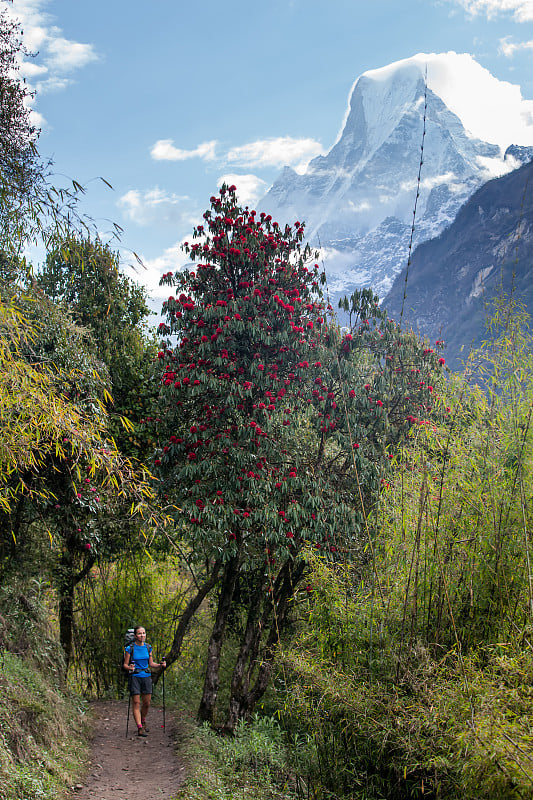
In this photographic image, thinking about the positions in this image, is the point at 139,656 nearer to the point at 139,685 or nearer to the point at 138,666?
the point at 138,666

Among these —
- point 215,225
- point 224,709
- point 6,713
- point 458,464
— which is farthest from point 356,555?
point 224,709

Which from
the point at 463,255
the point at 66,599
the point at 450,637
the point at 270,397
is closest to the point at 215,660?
the point at 66,599

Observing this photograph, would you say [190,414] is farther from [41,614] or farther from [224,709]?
[224,709]

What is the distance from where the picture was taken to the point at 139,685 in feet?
24.6

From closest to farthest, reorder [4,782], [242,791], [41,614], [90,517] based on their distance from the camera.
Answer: [4,782], [242,791], [41,614], [90,517]

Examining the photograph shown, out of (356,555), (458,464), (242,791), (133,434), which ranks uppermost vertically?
(133,434)

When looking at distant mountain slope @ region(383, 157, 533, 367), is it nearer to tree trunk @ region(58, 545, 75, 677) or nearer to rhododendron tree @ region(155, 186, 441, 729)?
tree trunk @ region(58, 545, 75, 677)

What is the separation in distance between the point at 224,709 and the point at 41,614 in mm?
4399

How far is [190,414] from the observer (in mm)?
7711

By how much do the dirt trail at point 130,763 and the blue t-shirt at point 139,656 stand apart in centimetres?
91

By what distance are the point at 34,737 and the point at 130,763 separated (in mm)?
1691

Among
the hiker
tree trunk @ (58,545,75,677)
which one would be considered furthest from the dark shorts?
tree trunk @ (58,545,75,677)

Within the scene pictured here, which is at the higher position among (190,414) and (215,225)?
(215,225)

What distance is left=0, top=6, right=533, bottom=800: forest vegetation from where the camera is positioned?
10.4 ft
